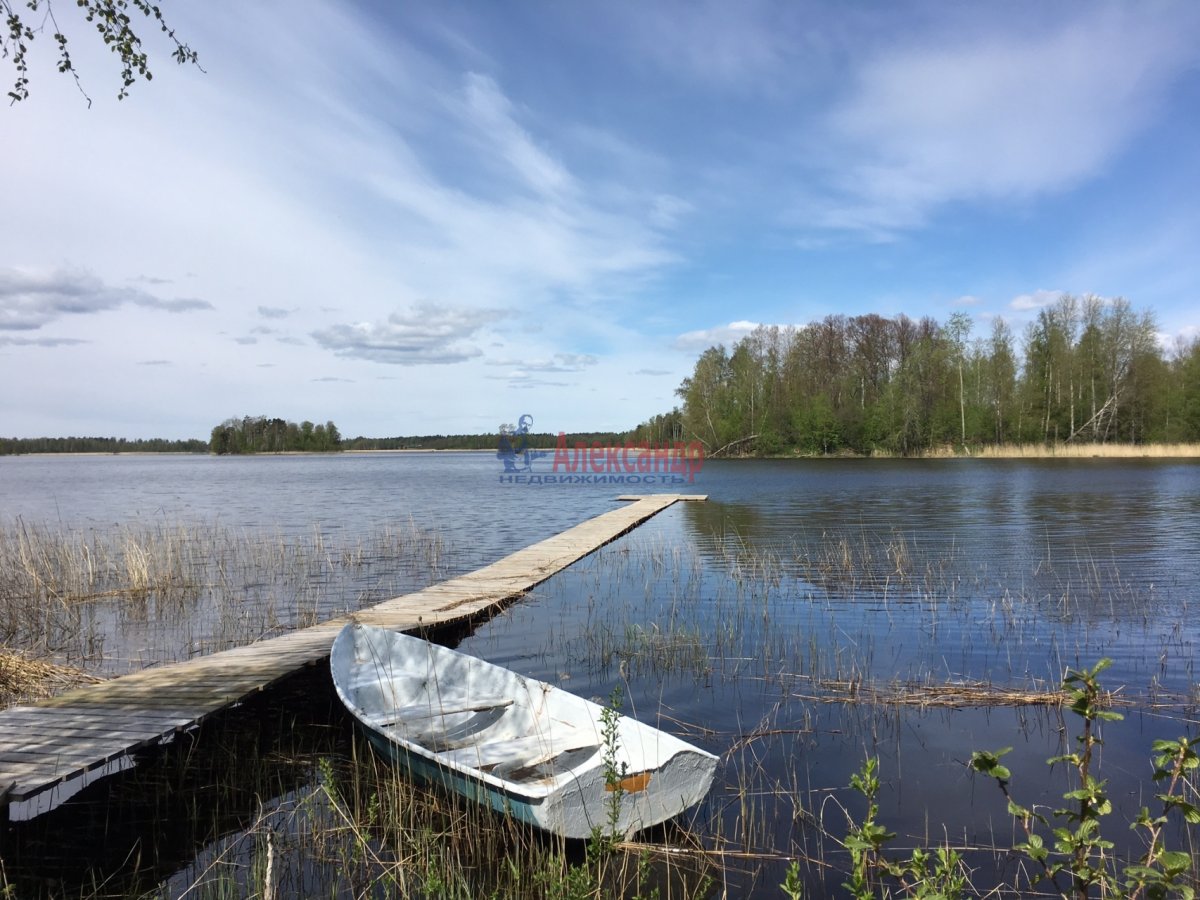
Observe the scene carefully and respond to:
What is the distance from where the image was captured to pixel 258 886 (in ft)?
12.7

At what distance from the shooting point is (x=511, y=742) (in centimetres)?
532

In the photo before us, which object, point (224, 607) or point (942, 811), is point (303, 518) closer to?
point (224, 607)

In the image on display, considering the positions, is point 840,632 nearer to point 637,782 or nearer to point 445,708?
point 445,708

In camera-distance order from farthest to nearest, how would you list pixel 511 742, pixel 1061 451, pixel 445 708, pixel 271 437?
pixel 271 437 < pixel 1061 451 < pixel 445 708 < pixel 511 742

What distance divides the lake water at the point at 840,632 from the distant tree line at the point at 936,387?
2965 cm

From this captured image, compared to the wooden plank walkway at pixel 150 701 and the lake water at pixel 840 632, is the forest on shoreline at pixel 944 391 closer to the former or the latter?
the lake water at pixel 840 632

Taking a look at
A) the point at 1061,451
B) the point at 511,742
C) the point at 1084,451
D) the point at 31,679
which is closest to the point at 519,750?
the point at 511,742

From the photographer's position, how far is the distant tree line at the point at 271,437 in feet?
429

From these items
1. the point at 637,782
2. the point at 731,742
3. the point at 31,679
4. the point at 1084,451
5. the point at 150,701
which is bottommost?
the point at 731,742

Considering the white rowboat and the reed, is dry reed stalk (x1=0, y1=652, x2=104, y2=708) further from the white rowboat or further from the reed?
the reed

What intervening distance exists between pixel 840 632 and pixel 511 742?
18.1 ft

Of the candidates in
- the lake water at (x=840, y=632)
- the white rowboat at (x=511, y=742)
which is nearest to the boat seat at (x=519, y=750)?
the white rowboat at (x=511, y=742)

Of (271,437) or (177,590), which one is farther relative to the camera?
(271,437)

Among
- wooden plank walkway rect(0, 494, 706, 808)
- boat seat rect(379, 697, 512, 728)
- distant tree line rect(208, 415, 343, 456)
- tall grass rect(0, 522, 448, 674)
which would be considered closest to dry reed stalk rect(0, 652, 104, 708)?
tall grass rect(0, 522, 448, 674)
